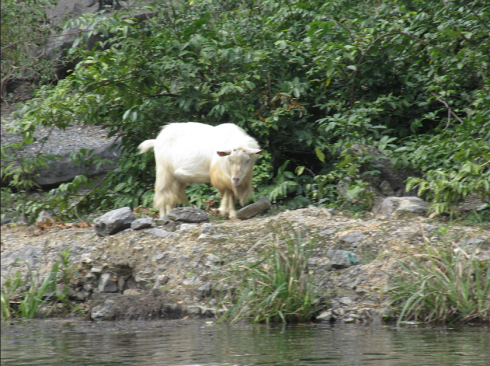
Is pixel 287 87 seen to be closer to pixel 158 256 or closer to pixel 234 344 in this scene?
pixel 158 256

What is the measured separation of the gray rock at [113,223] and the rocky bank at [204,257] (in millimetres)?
94

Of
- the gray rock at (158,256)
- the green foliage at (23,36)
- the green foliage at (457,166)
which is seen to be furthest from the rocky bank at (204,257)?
the green foliage at (23,36)

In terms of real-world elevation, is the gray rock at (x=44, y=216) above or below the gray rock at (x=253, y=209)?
below

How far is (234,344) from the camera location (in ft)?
13.9

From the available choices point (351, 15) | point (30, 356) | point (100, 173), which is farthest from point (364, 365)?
point (100, 173)

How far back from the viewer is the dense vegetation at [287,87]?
7781mm

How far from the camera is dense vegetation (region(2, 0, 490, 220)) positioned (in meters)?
7.78

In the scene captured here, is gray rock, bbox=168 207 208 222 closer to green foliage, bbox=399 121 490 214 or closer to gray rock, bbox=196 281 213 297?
gray rock, bbox=196 281 213 297

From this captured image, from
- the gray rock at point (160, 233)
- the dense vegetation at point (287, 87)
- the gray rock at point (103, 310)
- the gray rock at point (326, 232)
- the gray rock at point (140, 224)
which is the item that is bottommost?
the gray rock at point (103, 310)

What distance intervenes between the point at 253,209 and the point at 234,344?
3500 millimetres

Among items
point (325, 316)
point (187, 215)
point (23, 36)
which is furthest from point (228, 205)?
point (23, 36)

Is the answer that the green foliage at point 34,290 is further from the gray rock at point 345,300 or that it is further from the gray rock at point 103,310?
the gray rock at point 345,300

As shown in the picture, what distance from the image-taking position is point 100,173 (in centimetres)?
1189

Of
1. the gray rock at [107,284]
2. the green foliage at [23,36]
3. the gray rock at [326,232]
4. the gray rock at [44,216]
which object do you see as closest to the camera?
the gray rock at [107,284]
